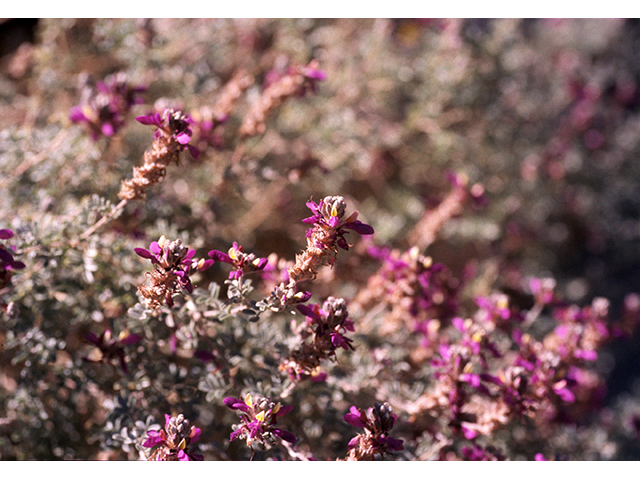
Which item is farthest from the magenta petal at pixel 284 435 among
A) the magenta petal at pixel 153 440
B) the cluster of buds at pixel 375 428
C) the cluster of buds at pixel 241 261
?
the cluster of buds at pixel 241 261

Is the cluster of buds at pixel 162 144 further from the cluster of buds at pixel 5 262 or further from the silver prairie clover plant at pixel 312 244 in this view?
the cluster of buds at pixel 5 262

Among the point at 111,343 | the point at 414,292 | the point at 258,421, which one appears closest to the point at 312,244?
the point at 258,421

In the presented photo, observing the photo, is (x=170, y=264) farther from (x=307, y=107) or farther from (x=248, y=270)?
(x=307, y=107)

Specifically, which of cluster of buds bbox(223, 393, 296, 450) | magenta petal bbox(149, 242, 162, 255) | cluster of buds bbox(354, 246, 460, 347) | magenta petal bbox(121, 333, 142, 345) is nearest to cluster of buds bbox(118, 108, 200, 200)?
magenta petal bbox(149, 242, 162, 255)

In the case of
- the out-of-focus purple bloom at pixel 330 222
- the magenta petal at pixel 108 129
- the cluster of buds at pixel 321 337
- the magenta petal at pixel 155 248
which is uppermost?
the magenta petal at pixel 108 129

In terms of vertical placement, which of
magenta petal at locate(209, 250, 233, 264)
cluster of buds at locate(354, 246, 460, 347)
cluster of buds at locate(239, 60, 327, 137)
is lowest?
magenta petal at locate(209, 250, 233, 264)

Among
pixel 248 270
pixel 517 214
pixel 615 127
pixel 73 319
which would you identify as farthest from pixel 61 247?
pixel 615 127

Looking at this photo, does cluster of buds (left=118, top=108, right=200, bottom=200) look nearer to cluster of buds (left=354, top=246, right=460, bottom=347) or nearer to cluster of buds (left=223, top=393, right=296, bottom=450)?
cluster of buds (left=223, top=393, right=296, bottom=450)
